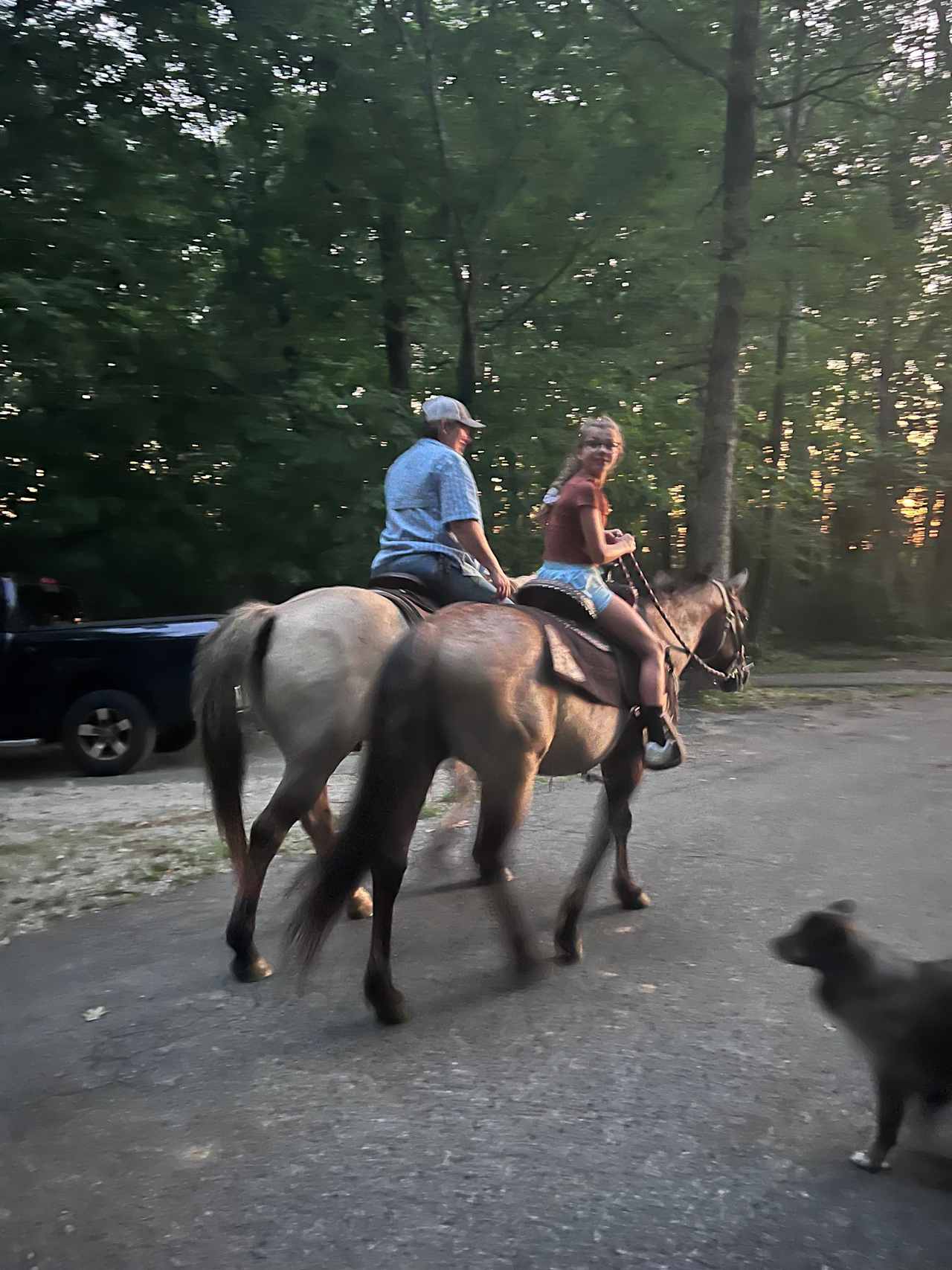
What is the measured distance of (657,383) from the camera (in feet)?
45.0

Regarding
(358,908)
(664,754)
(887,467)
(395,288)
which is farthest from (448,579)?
(887,467)

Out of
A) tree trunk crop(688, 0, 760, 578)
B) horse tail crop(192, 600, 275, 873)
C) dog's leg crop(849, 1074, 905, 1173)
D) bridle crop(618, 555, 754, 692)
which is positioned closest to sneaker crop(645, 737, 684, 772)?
bridle crop(618, 555, 754, 692)

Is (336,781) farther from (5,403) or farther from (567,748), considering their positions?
(5,403)

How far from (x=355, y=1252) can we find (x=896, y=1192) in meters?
1.46

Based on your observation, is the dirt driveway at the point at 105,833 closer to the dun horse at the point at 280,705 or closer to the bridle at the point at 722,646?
the dun horse at the point at 280,705

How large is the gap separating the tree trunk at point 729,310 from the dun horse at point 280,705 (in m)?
7.86

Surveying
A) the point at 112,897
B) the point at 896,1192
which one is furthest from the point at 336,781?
the point at 896,1192

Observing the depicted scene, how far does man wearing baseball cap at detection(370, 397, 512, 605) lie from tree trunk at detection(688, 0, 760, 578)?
7029mm

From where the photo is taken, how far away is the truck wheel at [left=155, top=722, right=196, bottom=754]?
1022cm

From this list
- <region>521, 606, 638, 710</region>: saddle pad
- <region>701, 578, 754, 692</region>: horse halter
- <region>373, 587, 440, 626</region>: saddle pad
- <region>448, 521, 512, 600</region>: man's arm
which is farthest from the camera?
<region>701, 578, 754, 692</region>: horse halter

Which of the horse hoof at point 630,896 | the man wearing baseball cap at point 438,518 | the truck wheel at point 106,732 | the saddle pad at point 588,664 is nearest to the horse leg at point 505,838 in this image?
the saddle pad at point 588,664

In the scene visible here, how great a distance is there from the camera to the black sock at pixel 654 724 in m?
4.94

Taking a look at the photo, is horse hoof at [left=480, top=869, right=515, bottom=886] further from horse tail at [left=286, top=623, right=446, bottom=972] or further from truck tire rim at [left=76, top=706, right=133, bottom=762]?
truck tire rim at [left=76, top=706, right=133, bottom=762]

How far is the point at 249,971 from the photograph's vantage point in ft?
14.7
